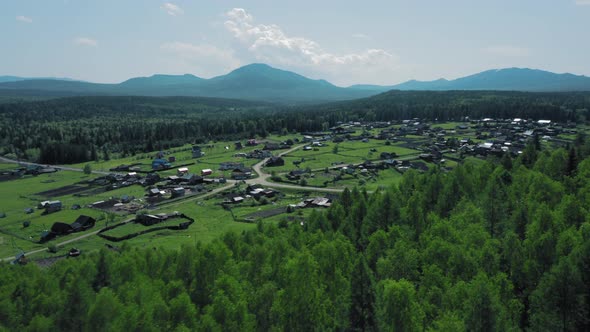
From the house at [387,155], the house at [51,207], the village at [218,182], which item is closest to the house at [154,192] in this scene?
the village at [218,182]

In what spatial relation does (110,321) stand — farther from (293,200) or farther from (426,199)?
(293,200)

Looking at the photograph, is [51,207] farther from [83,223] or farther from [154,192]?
[154,192]

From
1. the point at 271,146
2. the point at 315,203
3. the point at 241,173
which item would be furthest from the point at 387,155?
the point at 315,203

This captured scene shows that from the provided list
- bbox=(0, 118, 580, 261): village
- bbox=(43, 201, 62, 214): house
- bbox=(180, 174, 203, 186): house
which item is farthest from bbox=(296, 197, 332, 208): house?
bbox=(43, 201, 62, 214): house

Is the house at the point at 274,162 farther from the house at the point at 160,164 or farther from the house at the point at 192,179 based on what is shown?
the house at the point at 160,164

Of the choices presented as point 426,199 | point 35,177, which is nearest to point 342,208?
point 426,199

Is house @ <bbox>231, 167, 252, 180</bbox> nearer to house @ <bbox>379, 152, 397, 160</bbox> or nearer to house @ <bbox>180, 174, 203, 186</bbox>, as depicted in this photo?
house @ <bbox>180, 174, 203, 186</bbox>
